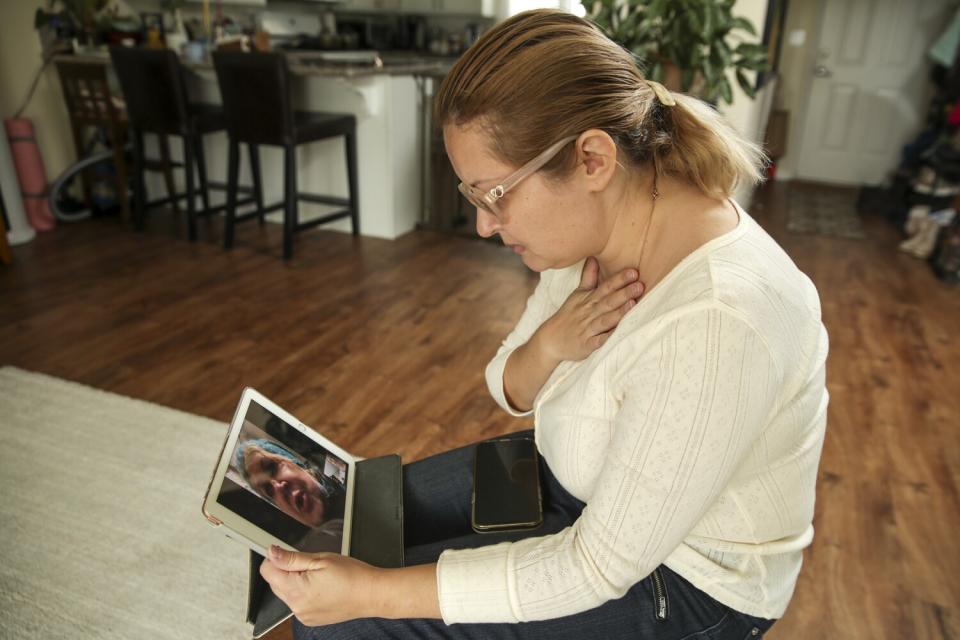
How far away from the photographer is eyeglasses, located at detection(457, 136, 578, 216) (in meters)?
0.72

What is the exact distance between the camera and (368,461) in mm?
1120

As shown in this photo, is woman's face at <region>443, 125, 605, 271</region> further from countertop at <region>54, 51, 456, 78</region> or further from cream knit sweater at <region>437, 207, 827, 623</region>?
countertop at <region>54, 51, 456, 78</region>

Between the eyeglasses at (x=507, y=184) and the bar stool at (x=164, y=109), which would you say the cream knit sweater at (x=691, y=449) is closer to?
the eyeglasses at (x=507, y=184)

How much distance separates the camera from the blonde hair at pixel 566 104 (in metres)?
0.70

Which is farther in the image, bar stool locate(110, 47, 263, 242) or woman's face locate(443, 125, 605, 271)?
bar stool locate(110, 47, 263, 242)

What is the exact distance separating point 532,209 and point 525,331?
1.29 feet

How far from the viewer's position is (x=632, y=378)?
69 cm

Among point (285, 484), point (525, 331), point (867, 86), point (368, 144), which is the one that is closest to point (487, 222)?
point (525, 331)

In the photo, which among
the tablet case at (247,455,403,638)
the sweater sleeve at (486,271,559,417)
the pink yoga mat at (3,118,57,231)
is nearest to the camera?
the tablet case at (247,455,403,638)

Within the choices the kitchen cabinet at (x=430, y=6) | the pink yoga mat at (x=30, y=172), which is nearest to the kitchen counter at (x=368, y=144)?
the pink yoga mat at (x=30, y=172)

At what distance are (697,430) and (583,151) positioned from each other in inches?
12.6

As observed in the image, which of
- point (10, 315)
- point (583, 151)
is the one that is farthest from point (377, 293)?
point (583, 151)

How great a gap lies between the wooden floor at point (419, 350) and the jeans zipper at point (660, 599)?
30.4 inches

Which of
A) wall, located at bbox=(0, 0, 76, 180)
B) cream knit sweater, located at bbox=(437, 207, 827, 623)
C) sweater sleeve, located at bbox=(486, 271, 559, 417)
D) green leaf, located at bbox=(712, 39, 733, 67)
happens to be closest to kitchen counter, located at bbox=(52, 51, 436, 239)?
wall, located at bbox=(0, 0, 76, 180)
